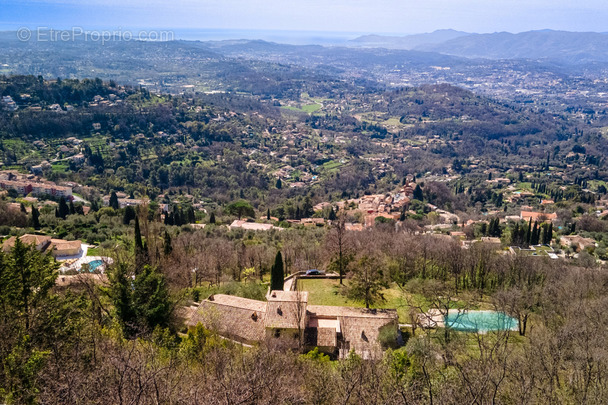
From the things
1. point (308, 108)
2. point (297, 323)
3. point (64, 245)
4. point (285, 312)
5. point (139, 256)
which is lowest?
point (64, 245)

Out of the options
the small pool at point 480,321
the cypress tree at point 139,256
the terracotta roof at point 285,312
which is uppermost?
the cypress tree at point 139,256

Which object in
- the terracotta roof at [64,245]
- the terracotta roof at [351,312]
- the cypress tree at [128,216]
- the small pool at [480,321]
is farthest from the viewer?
the cypress tree at [128,216]

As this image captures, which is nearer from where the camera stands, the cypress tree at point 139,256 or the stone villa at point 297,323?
the stone villa at point 297,323

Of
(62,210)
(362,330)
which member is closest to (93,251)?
(62,210)

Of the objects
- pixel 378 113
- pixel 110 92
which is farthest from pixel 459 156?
pixel 110 92

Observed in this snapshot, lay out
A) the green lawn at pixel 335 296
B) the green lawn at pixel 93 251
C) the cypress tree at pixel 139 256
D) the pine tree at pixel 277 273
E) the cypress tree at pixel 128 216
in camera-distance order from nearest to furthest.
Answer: the cypress tree at pixel 139 256, the green lawn at pixel 335 296, the pine tree at pixel 277 273, the green lawn at pixel 93 251, the cypress tree at pixel 128 216

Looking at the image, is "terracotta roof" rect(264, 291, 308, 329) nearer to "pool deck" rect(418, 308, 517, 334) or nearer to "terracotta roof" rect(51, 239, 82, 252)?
"pool deck" rect(418, 308, 517, 334)

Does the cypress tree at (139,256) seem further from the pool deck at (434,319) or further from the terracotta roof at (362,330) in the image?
the pool deck at (434,319)

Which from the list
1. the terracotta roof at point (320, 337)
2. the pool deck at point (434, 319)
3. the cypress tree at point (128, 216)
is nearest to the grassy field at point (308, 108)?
the cypress tree at point (128, 216)

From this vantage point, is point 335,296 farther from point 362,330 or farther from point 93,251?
point 93,251

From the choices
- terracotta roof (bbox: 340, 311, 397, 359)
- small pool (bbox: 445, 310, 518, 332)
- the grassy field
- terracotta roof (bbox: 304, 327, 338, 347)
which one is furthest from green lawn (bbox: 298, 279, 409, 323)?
the grassy field
